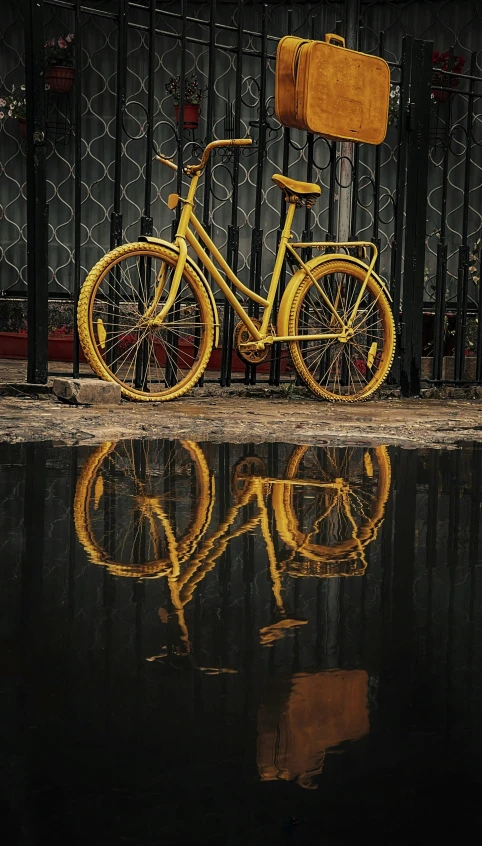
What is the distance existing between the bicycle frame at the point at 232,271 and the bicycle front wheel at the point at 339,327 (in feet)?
0.13

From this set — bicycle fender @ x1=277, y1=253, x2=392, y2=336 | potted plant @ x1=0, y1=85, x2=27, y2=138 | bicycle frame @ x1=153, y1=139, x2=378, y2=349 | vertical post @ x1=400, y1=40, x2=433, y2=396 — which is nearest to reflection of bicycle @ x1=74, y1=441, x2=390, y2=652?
bicycle frame @ x1=153, y1=139, x2=378, y2=349

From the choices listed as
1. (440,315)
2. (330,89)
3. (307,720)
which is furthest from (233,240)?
(307,720)

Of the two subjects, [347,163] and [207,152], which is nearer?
[207,152]

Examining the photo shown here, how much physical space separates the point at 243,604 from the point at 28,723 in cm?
59

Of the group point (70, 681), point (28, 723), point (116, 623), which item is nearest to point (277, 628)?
point (116, 623)

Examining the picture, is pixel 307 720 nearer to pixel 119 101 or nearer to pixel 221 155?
pixel 119 101

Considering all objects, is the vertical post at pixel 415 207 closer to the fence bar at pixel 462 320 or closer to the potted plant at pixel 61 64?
the fence bar at pixel 462 320

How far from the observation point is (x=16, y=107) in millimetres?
8016

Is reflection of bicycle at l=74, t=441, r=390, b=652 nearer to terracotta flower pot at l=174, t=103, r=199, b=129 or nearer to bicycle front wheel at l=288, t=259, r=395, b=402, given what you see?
bicycle front wheel at l=288, t=259, r=395, b=402

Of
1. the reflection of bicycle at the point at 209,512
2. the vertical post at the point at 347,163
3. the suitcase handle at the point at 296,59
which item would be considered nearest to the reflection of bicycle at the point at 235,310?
the suitcase handle at the point at 296,59

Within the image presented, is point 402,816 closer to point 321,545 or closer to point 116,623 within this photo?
point 116,623

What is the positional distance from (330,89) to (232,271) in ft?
3.23

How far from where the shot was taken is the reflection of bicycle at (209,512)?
6.79ft

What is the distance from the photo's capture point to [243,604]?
182 centimetres
